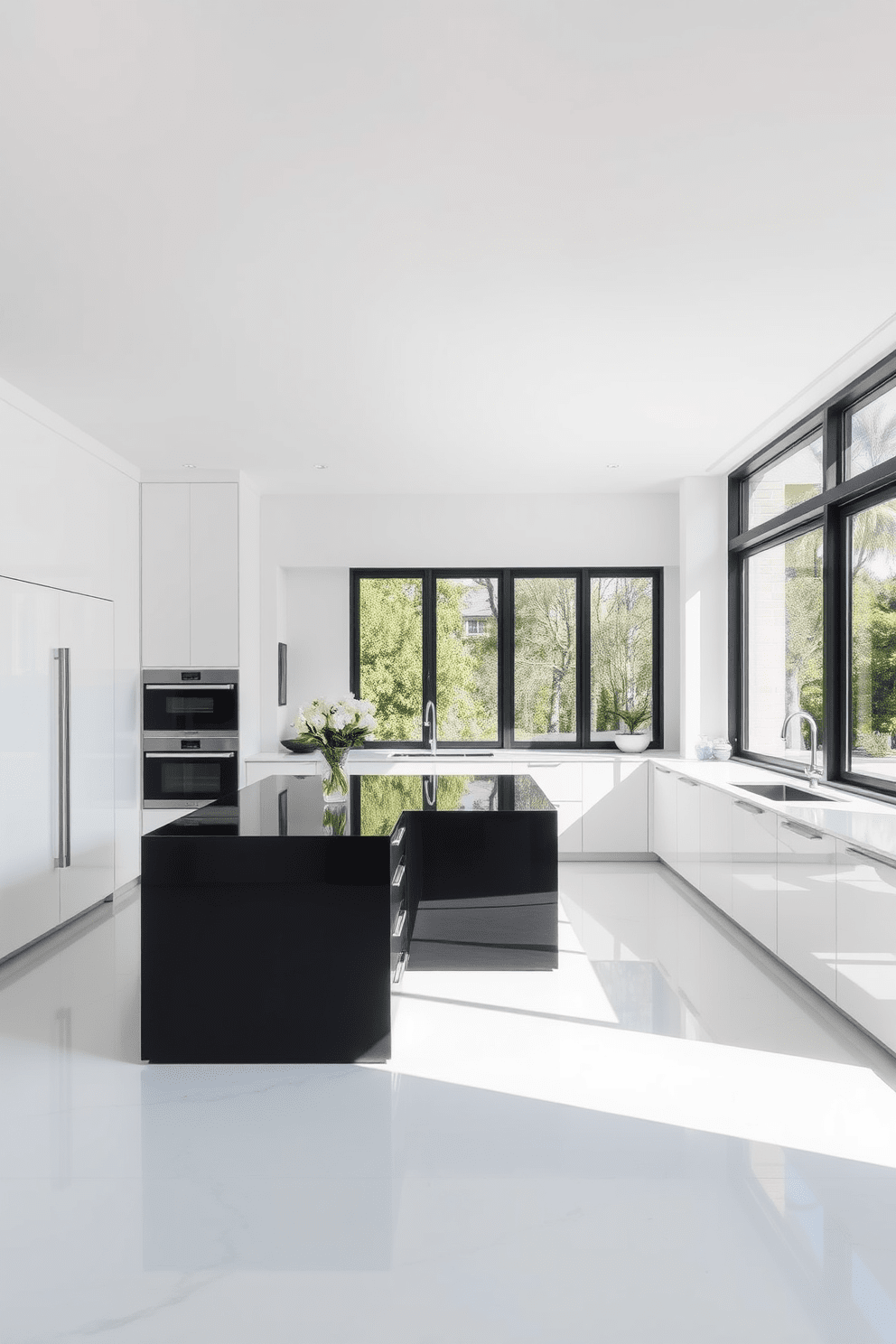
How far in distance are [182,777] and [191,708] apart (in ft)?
1.59

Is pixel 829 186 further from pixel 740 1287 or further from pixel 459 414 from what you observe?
pixel 740 1287

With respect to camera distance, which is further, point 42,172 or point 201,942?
point 201,942

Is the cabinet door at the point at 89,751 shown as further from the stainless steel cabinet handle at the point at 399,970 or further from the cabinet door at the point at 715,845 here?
the cabinet door at the point at 715,845

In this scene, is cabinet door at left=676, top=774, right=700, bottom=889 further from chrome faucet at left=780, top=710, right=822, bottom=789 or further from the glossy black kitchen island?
the glossy black kitchen island

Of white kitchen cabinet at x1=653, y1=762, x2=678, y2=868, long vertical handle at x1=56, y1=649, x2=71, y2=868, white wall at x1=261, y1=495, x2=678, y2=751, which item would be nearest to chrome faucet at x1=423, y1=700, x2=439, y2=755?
white wall at x1=261, y1=495, x2=678, y2=751

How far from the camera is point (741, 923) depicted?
15.8 ft

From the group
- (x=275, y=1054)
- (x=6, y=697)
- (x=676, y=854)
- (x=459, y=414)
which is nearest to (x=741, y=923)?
(x=676, y=854)

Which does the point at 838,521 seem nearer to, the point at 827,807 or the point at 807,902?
the point at 827,807

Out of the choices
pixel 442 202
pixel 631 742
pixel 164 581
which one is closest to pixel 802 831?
pixel 442 202

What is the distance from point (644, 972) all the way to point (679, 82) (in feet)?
11.7

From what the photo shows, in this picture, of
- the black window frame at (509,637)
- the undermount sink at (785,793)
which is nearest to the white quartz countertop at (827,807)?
the undermount sink at (785,793)

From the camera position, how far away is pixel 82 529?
5434 millimetres

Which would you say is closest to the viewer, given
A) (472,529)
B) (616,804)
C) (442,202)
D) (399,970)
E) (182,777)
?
(442,202)

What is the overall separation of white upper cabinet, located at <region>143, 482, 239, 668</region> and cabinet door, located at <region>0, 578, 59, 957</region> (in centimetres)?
146
